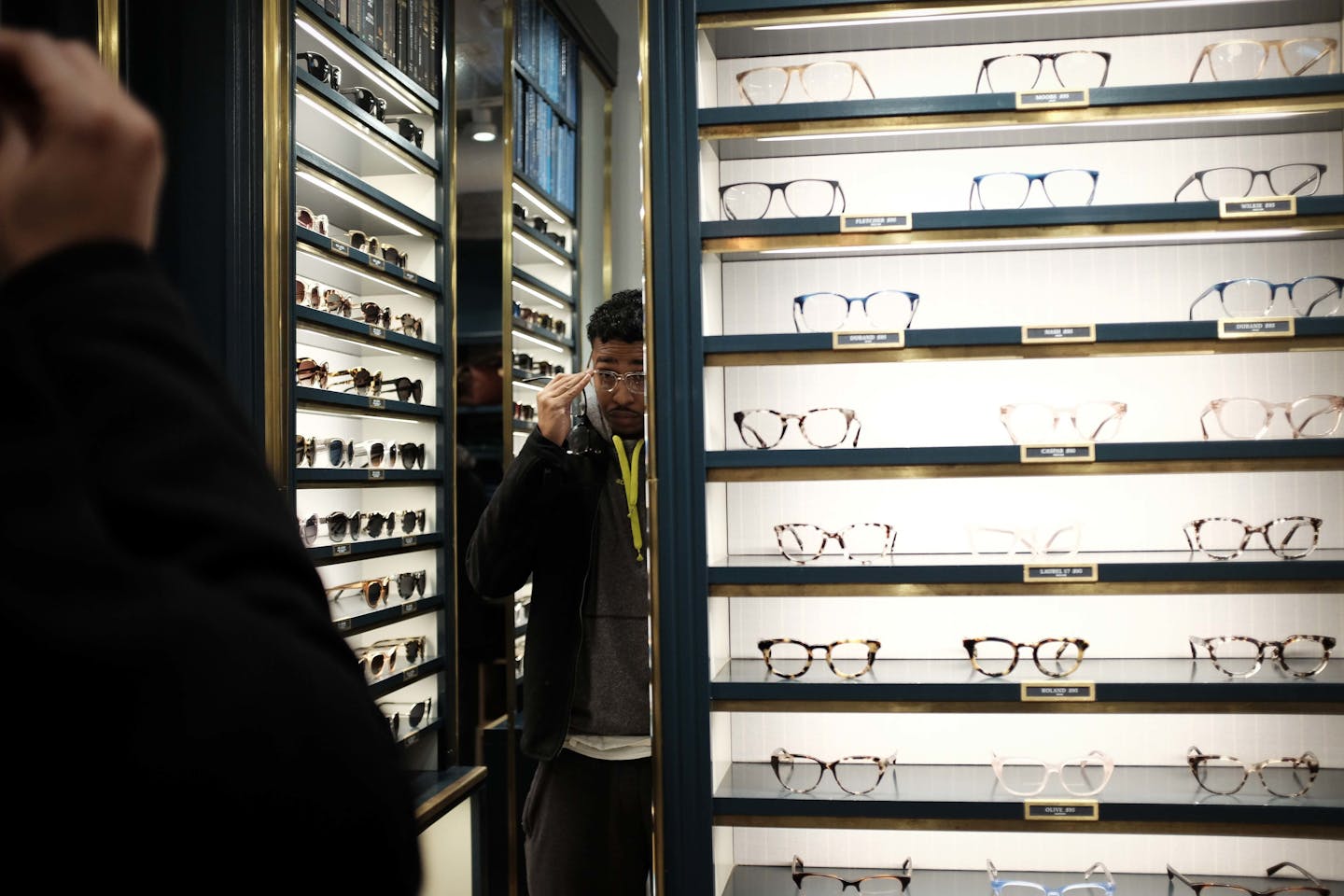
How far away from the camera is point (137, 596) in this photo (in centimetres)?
41

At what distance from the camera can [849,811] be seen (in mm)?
2418

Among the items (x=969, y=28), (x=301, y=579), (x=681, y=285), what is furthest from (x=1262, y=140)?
(x=301, y=579)

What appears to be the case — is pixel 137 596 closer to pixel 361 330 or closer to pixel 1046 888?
pixel 1046 888

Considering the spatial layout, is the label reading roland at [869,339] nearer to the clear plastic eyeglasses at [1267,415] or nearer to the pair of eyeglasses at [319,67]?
the clear plastic eyeglasses at [1267,415]

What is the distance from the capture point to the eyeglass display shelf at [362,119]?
2.95 meters

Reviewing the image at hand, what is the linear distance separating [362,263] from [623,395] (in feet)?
2.89

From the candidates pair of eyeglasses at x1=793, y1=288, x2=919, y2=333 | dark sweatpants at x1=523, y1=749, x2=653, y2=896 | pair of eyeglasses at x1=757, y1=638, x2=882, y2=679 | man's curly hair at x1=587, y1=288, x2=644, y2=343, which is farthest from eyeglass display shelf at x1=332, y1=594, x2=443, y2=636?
pair of eyeglasses at x1=793, y1=288, x2=919, y2=333

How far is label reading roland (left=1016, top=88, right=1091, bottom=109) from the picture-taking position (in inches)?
95.0

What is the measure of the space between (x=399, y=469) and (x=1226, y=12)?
263 centimetres

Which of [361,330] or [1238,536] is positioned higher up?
[361,330]

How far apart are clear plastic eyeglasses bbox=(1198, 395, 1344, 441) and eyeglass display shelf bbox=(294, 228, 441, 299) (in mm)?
2331

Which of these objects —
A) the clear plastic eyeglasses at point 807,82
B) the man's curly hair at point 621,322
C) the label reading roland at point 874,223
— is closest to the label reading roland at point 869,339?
the label reading roland at point 874,223

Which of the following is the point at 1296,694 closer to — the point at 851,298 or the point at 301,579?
the point at 851,298

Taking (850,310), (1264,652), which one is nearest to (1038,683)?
(1264,652)
